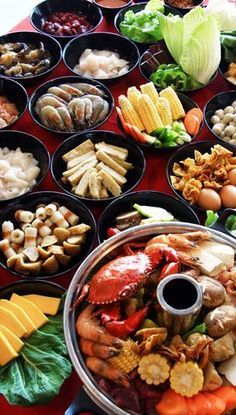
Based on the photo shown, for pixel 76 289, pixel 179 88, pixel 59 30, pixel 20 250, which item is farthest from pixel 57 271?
pixel 59 30

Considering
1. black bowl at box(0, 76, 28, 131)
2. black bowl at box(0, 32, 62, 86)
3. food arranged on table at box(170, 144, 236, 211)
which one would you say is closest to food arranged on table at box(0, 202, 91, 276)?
food arranged on table at box(170, 144, 236, 211)

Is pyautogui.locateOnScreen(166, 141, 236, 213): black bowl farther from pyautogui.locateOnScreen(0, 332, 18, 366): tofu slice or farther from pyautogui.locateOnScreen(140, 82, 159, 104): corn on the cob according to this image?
pyautogui.locateOnScreen(0, 332, 18, 366): tofu slice

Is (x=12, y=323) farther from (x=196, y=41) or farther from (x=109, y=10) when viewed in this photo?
(x=109, y=10)

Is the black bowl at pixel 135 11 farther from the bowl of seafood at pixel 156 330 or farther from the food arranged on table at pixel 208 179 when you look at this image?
the bowl of seafood at pixel 156 330

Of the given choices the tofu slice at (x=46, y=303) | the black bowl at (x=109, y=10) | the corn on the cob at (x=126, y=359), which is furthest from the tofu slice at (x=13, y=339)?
the black bowl at (x=109, y=10)

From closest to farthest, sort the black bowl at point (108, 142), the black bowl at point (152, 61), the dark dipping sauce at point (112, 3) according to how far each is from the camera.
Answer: the black bowl at point (108, 142) < the black bowl at point (152, 61) < the dark dipping sauce at point (112, 3)

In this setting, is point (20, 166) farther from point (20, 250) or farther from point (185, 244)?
point (185, 244)

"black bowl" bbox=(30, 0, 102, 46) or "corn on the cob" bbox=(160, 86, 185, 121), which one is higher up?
"black bowl" bbox=(30, 0, 102, 46)
